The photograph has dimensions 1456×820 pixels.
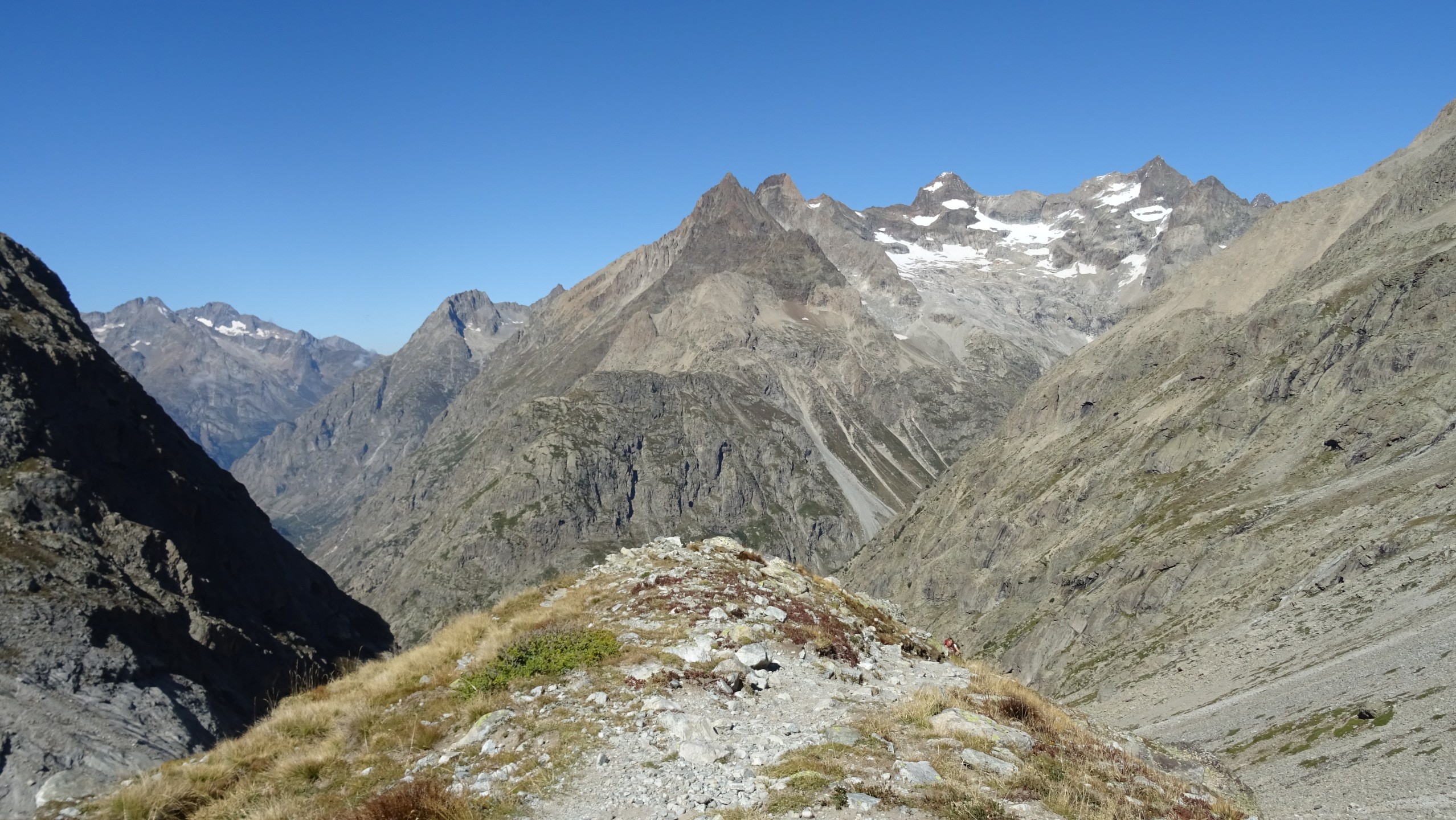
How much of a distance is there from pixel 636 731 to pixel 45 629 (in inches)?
1504

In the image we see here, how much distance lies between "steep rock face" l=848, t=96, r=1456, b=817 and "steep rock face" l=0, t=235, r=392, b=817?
3871cm

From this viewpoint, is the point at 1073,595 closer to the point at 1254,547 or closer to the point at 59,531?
the point at 1254,547

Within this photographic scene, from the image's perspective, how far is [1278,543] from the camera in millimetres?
86562

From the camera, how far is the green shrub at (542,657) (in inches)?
681

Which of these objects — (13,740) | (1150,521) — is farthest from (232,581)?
(1150,521)

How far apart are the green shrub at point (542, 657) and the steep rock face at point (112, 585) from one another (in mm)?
7097

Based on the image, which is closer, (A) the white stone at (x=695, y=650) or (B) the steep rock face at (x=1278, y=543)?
(A) the white stone at (x=695, y=650)

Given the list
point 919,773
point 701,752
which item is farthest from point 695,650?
point 919,773

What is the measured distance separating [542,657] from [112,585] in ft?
132

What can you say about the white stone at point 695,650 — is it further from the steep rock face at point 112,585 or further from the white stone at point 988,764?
the steep rock face at point 112,585

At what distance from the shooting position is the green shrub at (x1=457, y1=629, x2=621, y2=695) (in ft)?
56.7

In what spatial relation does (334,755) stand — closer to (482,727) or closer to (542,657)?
(482,727)

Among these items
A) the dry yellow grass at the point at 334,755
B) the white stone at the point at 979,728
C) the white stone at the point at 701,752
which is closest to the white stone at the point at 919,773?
the white stone at the point at 979,728

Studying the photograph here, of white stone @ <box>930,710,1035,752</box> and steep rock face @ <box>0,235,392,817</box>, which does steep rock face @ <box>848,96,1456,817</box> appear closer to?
white stone @ <box>930,710,1035,752</box>
